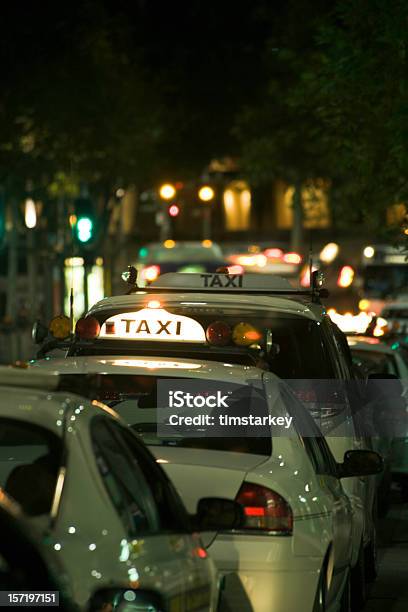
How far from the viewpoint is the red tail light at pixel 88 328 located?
383 inches

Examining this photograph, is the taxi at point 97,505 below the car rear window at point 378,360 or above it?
above

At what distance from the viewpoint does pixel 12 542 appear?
4.28 meters

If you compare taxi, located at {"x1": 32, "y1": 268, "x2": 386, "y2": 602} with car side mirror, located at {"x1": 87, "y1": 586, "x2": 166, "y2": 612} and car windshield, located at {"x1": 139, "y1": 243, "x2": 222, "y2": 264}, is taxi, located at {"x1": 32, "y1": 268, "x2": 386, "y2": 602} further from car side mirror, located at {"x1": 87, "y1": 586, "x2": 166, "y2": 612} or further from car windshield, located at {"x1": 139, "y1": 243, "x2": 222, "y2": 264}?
car windshield, located at {"x1": 139, "y1": 243, "x2": 222, "y2": 264}

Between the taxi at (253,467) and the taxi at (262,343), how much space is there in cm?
88

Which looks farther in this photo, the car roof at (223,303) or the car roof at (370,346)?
the car roof at (370,346)

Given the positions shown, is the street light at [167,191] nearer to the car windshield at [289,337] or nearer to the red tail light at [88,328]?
the car windshield at [289,337]

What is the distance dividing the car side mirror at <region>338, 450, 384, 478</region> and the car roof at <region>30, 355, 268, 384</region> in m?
0.88

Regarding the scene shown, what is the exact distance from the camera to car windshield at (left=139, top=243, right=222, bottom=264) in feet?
146

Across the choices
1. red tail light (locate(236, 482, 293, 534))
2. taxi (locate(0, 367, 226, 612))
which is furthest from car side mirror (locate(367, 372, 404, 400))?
taxi (locate(0, 367, 226, 612))

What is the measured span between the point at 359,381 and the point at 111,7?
3767cm

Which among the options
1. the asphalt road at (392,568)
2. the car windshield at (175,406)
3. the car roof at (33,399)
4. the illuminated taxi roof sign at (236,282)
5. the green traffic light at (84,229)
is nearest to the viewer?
the car roof at (33,399)

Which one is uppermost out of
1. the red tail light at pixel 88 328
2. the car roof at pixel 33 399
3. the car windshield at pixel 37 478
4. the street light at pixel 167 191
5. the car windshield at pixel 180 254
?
the street light at pixel 167 191

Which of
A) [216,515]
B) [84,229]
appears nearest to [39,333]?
[216,515]

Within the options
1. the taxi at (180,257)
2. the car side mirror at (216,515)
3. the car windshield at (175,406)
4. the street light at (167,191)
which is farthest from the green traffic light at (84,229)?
the taxi at (180,257)
